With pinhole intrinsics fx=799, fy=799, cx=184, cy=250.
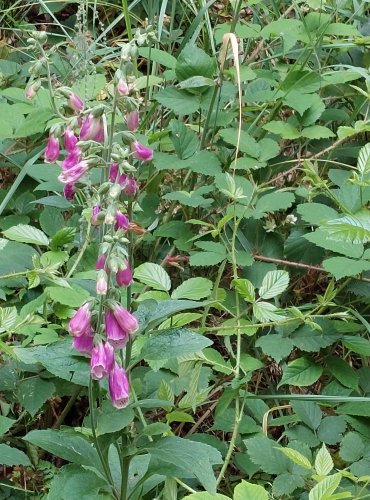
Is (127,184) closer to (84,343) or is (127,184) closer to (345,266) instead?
(84,343)

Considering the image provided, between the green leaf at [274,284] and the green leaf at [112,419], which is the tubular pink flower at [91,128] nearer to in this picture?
the green leaf at [112,419]

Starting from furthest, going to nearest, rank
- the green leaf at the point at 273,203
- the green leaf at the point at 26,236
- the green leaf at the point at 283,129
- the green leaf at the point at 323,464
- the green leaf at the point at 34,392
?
1. the green leaf at the point at 283,129
2. the green leaf at the point at 273,203
3. the green leaf at the point at 26,236
4. the green leaf at the point at 34,392
5. the green leaf at the point at 323,464

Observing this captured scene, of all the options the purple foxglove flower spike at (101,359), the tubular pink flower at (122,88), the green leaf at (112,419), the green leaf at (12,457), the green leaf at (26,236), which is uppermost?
the tubular pink flower at (122,88)

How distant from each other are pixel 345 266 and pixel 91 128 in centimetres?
67

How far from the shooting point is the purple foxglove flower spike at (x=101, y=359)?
1.14 metres

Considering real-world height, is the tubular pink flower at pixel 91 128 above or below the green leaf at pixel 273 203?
above

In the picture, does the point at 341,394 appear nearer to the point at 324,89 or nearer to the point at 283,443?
the point at 283,443

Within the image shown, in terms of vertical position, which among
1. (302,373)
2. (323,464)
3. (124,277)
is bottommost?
(302,373)

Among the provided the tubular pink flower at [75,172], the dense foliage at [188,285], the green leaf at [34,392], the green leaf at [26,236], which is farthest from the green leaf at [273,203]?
the tubular pink flower at [75,172]

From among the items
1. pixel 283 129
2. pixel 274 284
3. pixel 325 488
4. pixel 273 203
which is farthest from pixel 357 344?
pixel 283 129

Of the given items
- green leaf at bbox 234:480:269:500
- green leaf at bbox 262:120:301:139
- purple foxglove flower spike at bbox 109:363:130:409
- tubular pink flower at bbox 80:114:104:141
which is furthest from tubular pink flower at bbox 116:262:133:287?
green leaf at bbox 262:120:301:139

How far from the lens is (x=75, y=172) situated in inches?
48.3

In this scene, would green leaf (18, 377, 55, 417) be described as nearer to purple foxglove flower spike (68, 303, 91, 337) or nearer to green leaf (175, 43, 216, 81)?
purple foxglove flower spike (68, 303, 91, 337)

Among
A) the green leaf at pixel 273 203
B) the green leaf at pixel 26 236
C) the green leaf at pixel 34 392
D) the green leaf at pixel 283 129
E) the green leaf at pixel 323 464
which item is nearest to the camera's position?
the green leaf at pixel 323 464
